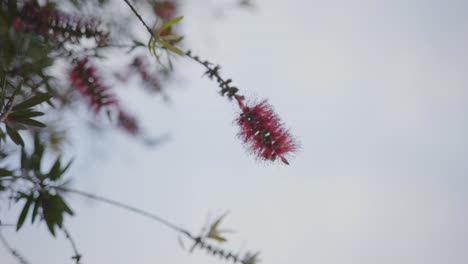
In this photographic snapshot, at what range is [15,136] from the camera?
1383 mm

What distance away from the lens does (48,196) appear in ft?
4.33

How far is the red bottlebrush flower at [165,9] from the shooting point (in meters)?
2.45

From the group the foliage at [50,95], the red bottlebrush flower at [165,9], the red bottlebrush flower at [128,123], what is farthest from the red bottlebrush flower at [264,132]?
the red bottlebrush flower at [165,9]

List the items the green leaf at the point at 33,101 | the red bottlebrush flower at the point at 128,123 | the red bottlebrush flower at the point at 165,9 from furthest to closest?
1. the red bottlebrush flower at the point at 165,9
2. the red bottlebrush flower at the point at 128,123
3. the green leaf at the point at 33,101

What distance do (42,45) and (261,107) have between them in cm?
80

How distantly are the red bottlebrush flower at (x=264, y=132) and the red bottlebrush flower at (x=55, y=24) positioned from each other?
60 centimetres

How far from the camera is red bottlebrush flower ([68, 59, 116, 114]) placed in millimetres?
1333

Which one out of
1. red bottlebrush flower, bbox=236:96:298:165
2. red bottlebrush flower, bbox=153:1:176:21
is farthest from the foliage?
red bottlebrush flower, bbox=153:1:176:21

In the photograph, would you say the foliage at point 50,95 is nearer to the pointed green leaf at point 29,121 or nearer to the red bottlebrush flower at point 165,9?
the pointed green leaf at point 29,121

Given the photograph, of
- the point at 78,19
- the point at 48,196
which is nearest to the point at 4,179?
the point at 48,196

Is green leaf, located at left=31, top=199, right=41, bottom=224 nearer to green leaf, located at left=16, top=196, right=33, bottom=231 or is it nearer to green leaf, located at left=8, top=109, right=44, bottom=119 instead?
green leaf, located at left=16, top=196, right=33, bottom=231

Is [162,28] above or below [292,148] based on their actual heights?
above

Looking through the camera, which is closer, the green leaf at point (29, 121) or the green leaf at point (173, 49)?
the green leaf at point (173, 49)

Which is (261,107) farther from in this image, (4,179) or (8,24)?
(4,179)
